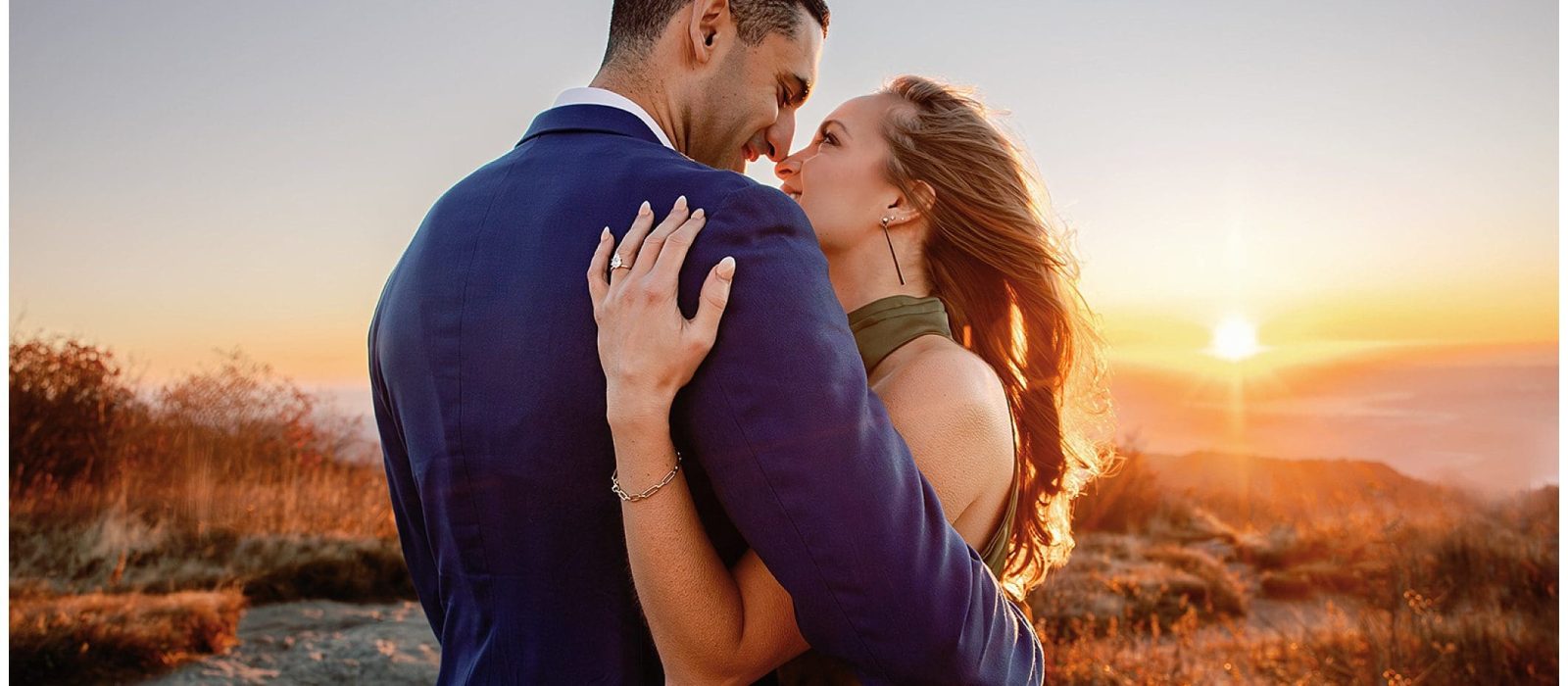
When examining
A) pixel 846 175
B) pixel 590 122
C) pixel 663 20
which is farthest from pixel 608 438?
pixel 846 175

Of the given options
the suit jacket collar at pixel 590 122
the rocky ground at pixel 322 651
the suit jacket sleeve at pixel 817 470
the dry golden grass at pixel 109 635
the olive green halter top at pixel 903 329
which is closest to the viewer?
the suit jacket sleeve at pixel 817 470

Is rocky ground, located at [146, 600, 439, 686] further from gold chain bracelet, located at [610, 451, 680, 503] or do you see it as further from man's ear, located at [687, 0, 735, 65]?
gold chain bracelet, located at [610, 451, 680, 503]

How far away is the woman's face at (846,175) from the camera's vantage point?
6.92 ft

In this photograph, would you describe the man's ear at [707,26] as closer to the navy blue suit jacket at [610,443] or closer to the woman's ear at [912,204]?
the navy blue suit jacket at [610,443]

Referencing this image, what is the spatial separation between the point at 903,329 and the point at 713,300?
797 mm

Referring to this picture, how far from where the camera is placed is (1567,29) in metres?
4.44

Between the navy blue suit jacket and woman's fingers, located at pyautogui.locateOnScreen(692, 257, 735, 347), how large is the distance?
21 mm

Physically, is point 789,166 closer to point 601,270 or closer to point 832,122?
point 832,122

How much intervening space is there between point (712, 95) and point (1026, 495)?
1.00 meters

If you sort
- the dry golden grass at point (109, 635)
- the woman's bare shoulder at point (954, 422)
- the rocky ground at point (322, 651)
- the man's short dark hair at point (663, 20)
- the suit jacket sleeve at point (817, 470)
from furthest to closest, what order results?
the rocky ground at point (322, 651), the dry golden grass at point (109, 635), the man's short dark hair at point (663, 20), the woman's bare shoulder at point (954, 422), the suit jacket sleeve at point (817, 470)

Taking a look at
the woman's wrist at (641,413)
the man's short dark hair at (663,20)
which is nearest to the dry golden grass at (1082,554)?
the man's short dark hair at (663,20)

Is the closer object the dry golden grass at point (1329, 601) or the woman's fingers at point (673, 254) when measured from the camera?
the woman's fingers at point (673, 254)

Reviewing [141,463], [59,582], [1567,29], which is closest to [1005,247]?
[1567,29]

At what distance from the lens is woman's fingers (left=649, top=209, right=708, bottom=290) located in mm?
1154
